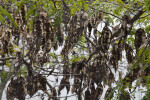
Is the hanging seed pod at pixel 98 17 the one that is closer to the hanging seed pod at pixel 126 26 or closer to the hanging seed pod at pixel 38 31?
the hanging seed pod at pixel 126 26

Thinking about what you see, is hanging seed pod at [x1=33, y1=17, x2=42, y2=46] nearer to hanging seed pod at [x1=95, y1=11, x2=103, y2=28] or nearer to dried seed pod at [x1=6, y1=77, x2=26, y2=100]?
dried seed pod at [x1=6, y1=77, x2=26, y2=100]

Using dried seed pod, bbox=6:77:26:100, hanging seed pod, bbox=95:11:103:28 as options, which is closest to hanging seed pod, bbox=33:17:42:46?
dried seed pod, bbox=6:77:26:100

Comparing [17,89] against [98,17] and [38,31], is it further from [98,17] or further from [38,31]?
[98,17]

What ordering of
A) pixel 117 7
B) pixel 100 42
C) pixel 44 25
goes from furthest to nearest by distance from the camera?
pixel 117 7 → pixel 100 42 → pixel 44 25

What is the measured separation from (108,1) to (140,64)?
0.95 meters

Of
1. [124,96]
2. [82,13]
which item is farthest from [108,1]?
[124,96]

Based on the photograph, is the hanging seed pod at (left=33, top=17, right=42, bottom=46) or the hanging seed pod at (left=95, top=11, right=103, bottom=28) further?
the hanging seed pod at (left=95, top=11, right=103, bottom=28)

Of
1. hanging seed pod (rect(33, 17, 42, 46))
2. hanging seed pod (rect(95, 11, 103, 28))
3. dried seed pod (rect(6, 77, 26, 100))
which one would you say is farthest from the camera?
hanging seed pod (rect(95, 11, 103, 28))

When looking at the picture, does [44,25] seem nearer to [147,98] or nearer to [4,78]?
[147,98]

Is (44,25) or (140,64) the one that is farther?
(140,64)

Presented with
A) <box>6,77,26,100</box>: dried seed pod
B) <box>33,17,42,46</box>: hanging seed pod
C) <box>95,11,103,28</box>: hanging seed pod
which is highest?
<box>95,11,103,28</box>: hanging seed pod

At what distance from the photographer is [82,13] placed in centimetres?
220

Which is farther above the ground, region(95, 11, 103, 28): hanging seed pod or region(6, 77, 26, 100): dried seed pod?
region(95, 11, 103, 28): hanging seed pod

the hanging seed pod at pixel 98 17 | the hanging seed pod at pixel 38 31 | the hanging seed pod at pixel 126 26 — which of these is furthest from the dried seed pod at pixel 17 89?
the hanging seed pod at pixel 126 26
